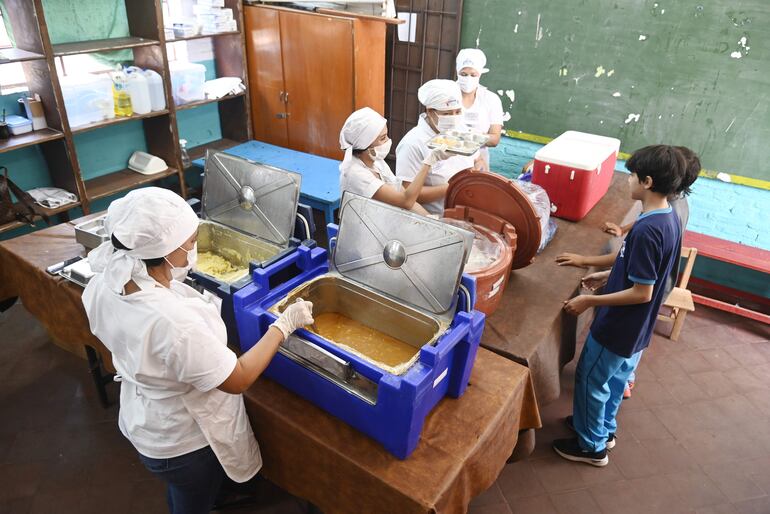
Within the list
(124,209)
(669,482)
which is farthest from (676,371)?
(124,209)

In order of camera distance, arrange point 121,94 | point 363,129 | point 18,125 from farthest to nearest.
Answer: point 121,94, point 18,125, point 363,129

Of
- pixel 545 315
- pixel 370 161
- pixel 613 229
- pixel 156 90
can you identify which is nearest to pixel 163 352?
pixel 370 161

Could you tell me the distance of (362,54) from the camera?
461 centimetres

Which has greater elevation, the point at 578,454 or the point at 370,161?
the point at 370,161

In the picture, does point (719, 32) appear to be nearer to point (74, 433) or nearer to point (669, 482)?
point (669, 482)

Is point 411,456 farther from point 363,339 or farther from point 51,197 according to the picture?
point 51,197

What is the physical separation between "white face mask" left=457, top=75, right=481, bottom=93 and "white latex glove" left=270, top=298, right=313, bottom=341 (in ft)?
9.04

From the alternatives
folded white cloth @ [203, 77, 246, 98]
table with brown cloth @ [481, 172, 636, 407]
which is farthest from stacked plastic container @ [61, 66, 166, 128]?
table with brown cloth @ [481, 172, 636, 407]

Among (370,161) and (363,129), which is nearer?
(363,129)

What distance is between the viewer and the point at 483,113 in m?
3.95

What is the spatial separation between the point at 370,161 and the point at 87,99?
2695 millimetres

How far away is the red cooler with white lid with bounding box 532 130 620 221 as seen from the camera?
3.08 meters

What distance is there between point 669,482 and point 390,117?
4.54 meters

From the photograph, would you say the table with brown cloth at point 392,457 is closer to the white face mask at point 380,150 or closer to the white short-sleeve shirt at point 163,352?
the white short-sleeve shirt at point 163,352
